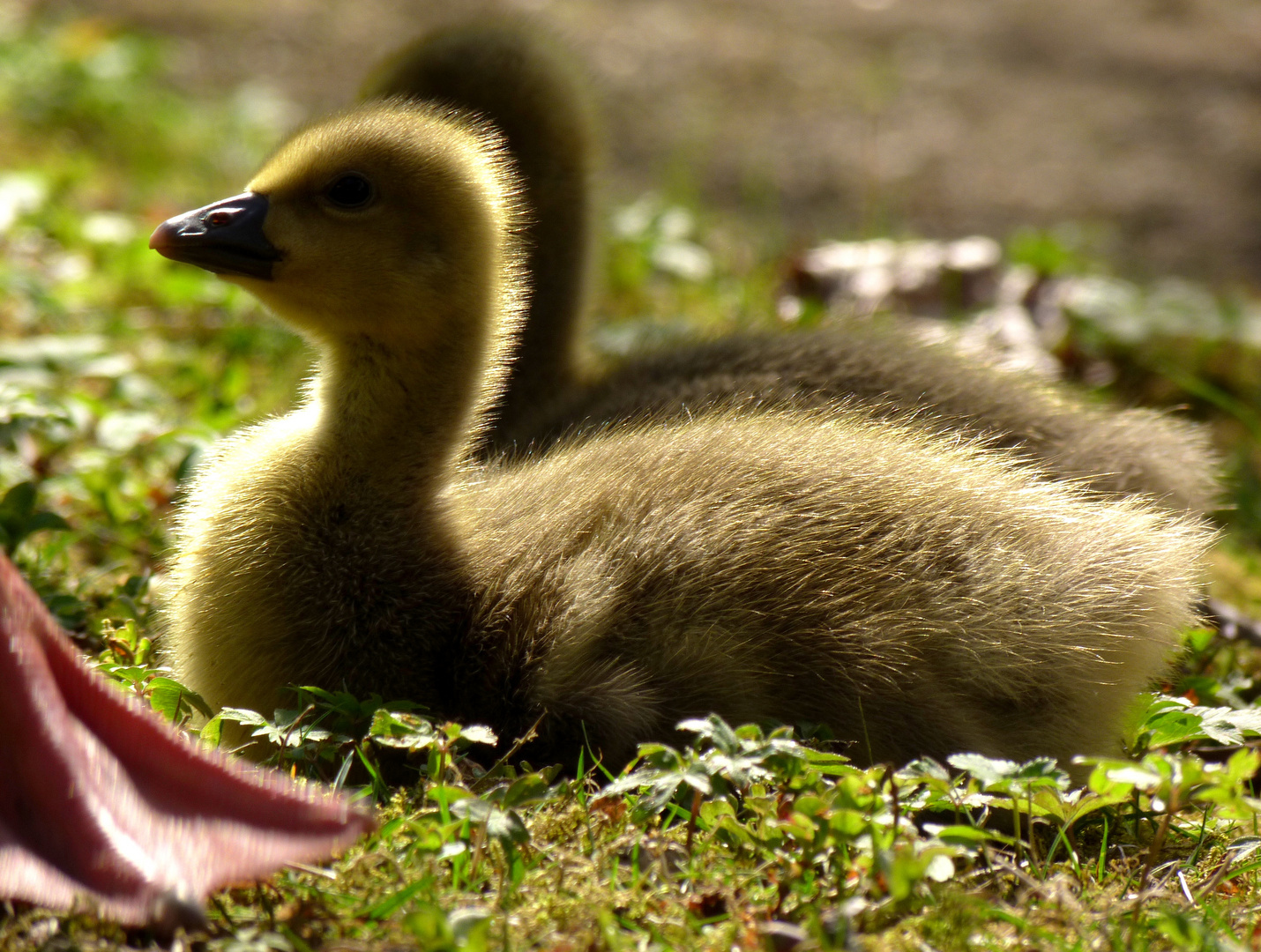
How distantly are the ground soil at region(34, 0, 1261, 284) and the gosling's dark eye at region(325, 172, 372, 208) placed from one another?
303 centimetres

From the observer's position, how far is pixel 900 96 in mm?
7391

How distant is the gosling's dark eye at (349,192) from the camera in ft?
8.43

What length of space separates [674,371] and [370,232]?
80 centimetres

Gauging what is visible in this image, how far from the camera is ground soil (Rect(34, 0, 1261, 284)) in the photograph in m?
6.23

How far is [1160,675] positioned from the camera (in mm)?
2514

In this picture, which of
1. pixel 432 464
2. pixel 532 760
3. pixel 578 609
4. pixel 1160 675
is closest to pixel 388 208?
pixel 432 464

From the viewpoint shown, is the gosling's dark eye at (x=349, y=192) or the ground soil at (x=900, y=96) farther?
the ground soil at (x=900, y=96)

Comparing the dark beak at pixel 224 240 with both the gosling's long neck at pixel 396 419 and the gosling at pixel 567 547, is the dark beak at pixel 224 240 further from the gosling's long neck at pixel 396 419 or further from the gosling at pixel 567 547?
the gosling's long neck at pixel 396 419

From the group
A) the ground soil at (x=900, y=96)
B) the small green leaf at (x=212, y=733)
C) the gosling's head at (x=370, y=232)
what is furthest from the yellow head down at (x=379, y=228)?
the ground soil at (x=900, y=96)

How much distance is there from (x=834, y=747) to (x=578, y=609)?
1.52 feet

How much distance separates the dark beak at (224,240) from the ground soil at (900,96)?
3.14 metres

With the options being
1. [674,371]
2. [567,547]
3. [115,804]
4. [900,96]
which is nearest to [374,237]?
[567,547]

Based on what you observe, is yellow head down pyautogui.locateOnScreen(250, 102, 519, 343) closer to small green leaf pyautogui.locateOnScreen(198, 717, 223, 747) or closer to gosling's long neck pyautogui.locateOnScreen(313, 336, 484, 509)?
gosling's long neck pyautogui.locateOnScreen(313, 336, 484, 509)

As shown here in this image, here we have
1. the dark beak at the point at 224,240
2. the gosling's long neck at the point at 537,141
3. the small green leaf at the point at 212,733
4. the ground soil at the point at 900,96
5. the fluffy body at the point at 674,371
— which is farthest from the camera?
the ground soil at the point at 900,96
